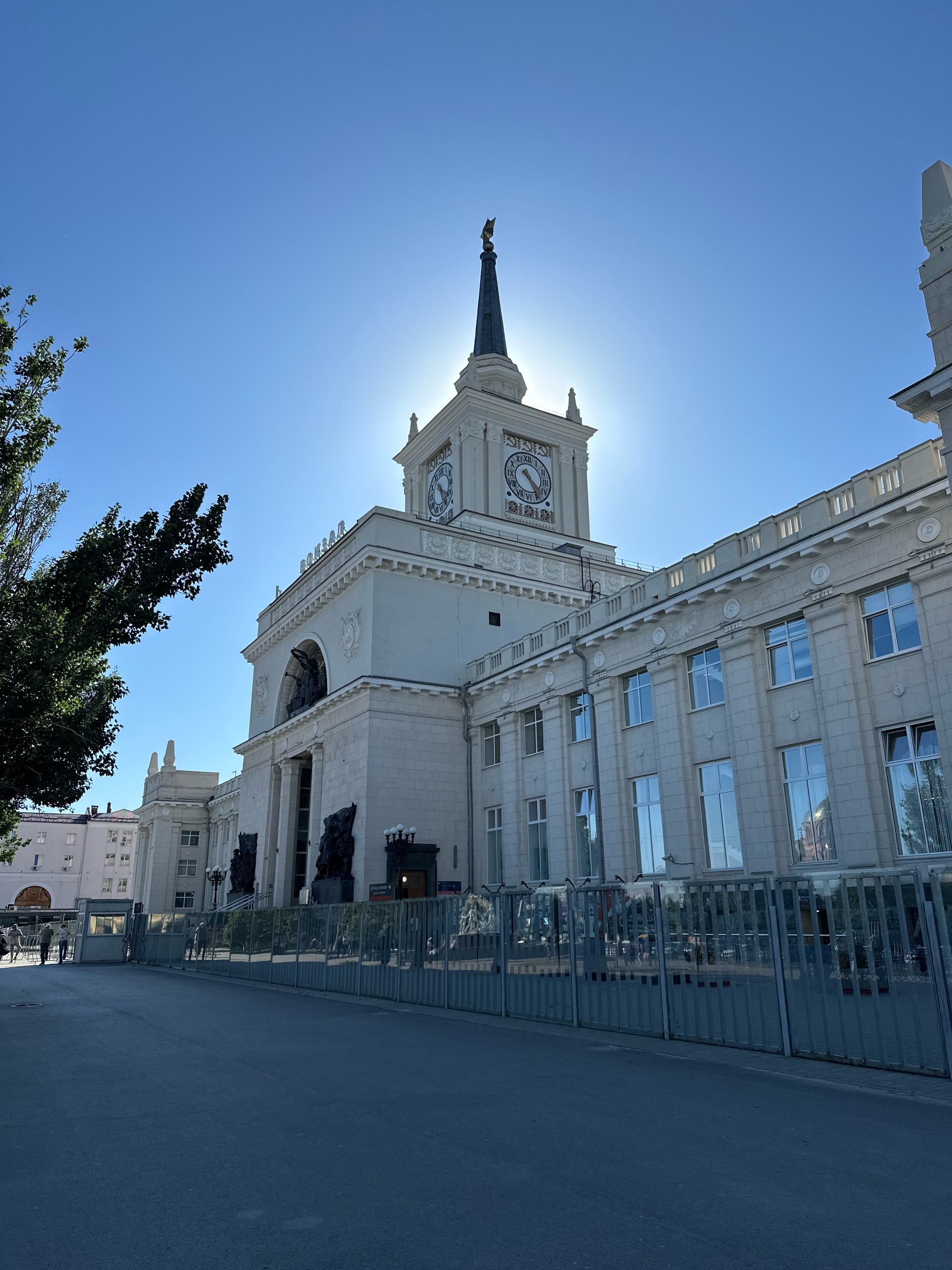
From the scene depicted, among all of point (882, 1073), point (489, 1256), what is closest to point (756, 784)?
point (882, 1073)

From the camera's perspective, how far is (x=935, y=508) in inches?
712

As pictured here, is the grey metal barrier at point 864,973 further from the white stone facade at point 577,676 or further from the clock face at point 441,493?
the clock face at point 441,493

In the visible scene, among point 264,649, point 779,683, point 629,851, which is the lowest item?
point 629,851

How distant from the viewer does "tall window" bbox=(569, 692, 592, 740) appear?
2805cm

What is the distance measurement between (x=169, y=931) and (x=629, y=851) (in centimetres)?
1736

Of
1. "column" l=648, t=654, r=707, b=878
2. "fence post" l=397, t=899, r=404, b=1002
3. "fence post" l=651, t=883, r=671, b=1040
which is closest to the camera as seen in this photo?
"fence post" l=651, t=883, r=671, b=1040

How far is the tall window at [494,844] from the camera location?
106 ft

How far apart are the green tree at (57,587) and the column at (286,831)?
20546mm

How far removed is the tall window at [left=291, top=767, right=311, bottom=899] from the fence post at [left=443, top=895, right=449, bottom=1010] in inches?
943

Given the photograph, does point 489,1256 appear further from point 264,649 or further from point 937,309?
point 264,649

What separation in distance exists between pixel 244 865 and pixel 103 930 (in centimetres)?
774

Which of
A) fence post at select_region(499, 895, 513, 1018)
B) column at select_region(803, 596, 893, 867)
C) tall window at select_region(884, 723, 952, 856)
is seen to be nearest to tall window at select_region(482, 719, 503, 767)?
column at select_region(803, 596, 893, 867)

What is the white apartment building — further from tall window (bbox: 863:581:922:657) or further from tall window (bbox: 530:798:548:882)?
tall window (bbox: 863:581:922:657)

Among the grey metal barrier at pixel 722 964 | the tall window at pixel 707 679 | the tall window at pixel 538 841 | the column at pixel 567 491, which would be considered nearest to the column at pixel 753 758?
the tall window at pixel 707 679
